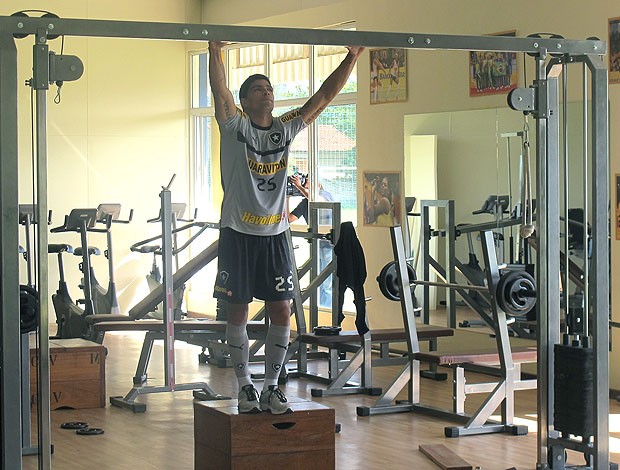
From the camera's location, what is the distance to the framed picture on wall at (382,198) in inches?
373

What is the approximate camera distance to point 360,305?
23.6 ft

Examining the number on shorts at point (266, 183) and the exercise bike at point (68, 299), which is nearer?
the number on shorts at point (266, 183)

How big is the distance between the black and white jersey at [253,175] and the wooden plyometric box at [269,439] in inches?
35.8

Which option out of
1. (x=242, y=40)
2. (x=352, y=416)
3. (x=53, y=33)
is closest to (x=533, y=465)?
(x=352, y=416)

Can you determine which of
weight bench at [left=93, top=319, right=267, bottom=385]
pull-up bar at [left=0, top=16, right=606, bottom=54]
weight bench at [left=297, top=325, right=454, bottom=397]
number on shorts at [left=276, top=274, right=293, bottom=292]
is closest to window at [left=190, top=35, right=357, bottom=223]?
weight bench at [left=297, top=325, right=454, bottom=397]

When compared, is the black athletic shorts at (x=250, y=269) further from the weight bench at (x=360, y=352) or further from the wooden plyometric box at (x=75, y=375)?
the weight bench at (x=360, y=352)

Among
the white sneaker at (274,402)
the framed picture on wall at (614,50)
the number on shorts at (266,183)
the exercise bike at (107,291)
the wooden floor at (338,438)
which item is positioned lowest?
the wooden floor at (338,438)

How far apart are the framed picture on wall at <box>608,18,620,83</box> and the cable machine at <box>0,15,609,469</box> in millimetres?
2280

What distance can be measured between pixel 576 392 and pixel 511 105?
137 centimetres

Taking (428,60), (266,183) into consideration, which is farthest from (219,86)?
(428,60)

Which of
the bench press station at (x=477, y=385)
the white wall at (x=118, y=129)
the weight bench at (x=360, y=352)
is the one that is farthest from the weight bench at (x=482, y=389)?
the white wall at (x=118, y=129)

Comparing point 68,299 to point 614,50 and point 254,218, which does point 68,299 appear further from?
point 614,50

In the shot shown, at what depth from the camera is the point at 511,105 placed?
197 inches

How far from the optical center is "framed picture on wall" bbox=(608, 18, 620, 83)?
729 centimetres
